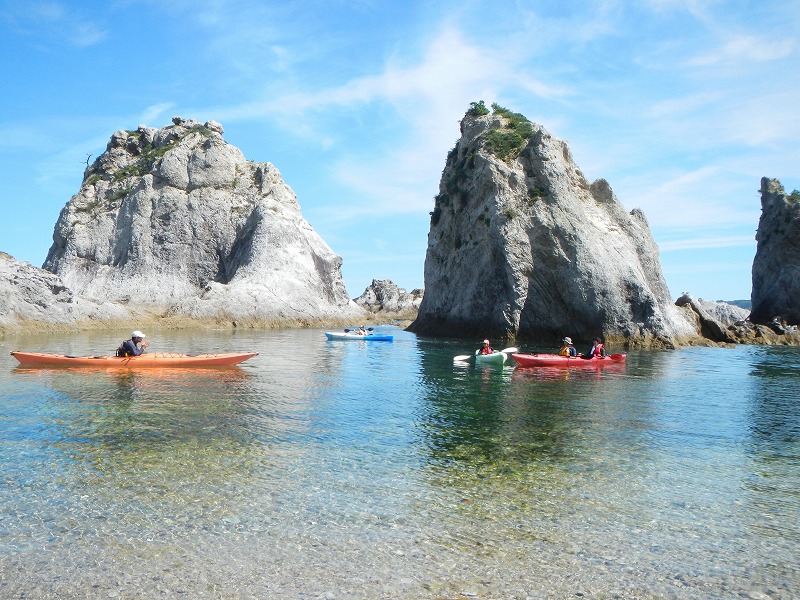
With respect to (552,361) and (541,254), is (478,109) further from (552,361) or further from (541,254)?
(552,361)

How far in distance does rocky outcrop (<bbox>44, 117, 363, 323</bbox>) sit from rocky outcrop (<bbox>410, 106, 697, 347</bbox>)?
27936mm

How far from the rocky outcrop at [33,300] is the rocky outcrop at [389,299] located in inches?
2257

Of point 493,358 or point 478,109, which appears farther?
point 478,109

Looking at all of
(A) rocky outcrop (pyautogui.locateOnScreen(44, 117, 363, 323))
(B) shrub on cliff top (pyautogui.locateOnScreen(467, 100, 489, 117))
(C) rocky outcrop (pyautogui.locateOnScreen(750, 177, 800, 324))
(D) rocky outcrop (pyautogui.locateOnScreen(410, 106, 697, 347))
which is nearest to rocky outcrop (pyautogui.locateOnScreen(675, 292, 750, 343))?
(D) rocky outcrop (pyautogui.locateOnScreen(410, 106, 697, 347))

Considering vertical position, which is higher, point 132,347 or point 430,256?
point 430,256

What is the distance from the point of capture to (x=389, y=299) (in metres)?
110

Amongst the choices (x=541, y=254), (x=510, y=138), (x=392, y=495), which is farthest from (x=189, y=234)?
(x=392, y=495)

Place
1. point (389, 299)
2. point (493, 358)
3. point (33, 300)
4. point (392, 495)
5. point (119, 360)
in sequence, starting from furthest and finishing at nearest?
1. point (389, 299)
2. point (33, 300)
3. point (493, 358)
4. point (119, 360)
5. point (392, 495)

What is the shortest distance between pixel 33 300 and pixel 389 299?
6511 centimetres

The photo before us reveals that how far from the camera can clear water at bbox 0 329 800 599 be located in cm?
761

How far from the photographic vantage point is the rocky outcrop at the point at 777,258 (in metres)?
64.6

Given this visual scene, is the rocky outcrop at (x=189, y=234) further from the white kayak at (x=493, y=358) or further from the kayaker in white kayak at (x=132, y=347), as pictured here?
the kayaker in white kayak at (x=132, y=347)

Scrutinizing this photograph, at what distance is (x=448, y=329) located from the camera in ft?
194

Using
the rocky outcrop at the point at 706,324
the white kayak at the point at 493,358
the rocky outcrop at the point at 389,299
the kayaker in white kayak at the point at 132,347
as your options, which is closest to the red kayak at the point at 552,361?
the white kayak at the point at 493,358
